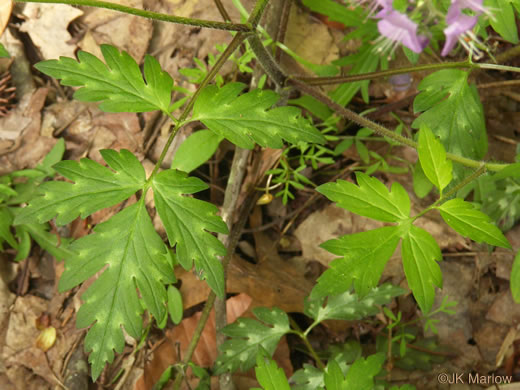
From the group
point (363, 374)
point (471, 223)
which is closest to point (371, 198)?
point (471, 223)

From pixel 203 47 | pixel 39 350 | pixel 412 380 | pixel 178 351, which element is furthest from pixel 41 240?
pixel 412 380

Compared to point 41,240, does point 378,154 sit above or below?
above

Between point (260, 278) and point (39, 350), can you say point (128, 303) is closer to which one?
point (260, 278)

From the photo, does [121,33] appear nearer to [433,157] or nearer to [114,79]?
[114,79]

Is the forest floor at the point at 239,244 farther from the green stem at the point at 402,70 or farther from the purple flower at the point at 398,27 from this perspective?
the purple flower at the point at 398,27

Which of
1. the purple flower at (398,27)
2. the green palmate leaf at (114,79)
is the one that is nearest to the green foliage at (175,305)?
the green palmate leaf at (114,79)

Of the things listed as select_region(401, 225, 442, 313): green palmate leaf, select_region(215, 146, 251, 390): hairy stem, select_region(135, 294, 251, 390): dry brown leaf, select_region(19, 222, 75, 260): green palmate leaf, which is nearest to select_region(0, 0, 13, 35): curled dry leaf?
select_region(19, 222, 75, 260): green palmate leaf
